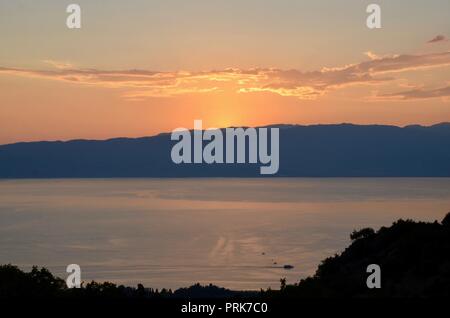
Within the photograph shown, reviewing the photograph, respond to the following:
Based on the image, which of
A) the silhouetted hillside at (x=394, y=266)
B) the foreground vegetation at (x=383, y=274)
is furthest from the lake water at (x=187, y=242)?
the foreground vegetation at (x=383, y=274)

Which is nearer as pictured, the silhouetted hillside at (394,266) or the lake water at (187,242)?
the silhouetted hillside at (394,266)

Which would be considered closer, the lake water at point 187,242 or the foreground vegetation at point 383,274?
the foreground vegetation at point 383,274

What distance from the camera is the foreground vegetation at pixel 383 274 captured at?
24234mm

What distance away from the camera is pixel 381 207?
19738 centimetres

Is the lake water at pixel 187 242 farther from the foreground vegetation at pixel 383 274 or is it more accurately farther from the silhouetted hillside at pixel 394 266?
the foreground vegetation at pixel 383 274

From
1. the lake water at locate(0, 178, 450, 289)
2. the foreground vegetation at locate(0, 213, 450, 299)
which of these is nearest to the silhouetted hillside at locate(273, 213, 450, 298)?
the foreground vegetation at locate(0, 213, 450, 299)

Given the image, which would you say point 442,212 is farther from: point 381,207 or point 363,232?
point 363,232

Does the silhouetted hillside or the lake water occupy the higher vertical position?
the lake water

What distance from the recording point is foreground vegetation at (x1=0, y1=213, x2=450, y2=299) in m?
24.2

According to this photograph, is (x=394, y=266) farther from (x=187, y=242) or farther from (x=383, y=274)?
(x=187, y=242)

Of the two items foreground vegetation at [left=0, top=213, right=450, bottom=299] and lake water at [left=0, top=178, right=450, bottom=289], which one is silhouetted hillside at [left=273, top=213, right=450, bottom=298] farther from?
lake water at [left=0, top=178, right=450, bottom=289]

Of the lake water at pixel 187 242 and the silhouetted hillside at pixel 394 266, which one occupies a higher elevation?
the lake water at pixel 187 242
